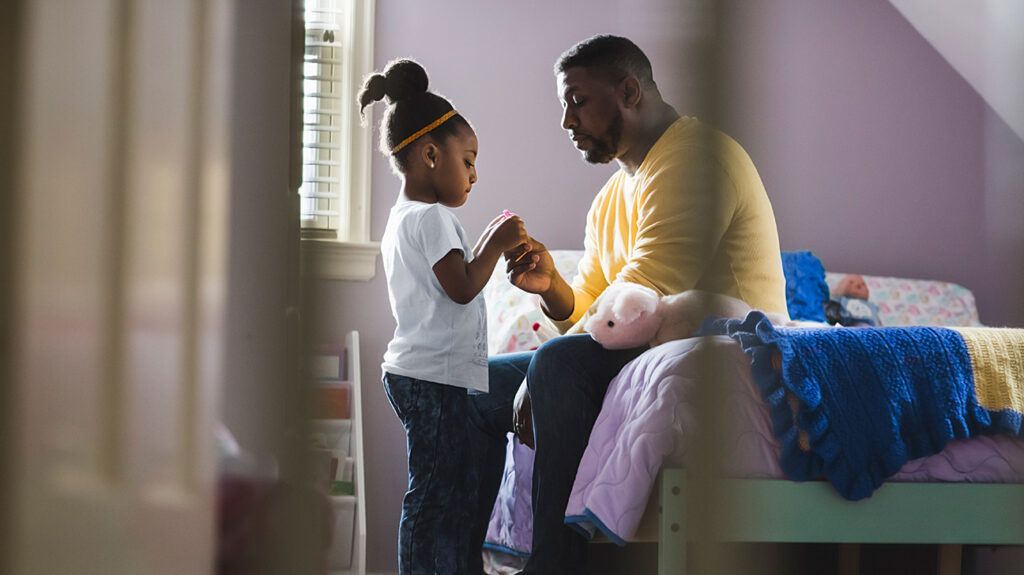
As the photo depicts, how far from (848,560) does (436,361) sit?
44.1 inches

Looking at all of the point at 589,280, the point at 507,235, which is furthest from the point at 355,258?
the point at 507,235

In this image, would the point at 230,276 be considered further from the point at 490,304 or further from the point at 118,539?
the point at 118,539

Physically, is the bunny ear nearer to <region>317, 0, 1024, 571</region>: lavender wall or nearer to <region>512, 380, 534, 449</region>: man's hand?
<region>512, 380, 534, 449</region>: man's hand

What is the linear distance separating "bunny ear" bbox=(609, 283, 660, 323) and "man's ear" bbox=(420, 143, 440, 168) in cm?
51

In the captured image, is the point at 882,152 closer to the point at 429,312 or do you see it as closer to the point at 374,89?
the point at 374,89

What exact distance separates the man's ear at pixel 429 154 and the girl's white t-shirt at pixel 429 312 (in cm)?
9

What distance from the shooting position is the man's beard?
1.69m

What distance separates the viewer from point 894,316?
9.30 ft

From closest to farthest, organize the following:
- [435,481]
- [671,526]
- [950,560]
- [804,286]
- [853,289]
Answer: [671,526]
[435,481]
[950,560]
[804,286]
[853,289]

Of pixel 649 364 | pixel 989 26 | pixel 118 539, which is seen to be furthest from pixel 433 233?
pixel 989 26

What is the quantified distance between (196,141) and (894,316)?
1.85 meters

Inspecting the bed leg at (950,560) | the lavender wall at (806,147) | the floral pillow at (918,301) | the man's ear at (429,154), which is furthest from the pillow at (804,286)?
the man's ear at (429,154)

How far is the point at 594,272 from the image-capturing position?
6.25 ft

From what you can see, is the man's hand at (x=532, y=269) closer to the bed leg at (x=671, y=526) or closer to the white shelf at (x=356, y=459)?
the bed leg at (x=671, y=526)
